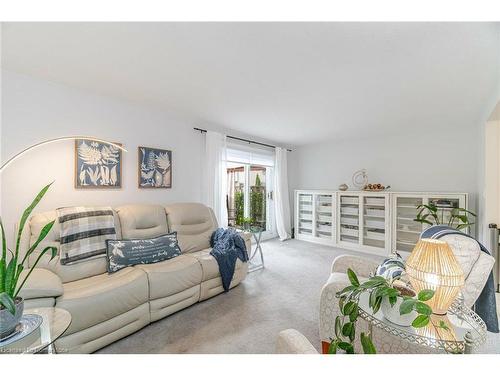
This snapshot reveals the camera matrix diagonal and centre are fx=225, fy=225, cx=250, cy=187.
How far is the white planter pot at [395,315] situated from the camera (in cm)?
107

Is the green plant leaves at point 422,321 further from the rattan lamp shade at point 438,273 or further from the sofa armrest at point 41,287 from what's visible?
the sofa armrest at point 41,287

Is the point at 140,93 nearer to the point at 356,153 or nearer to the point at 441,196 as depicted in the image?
the point at 356,153

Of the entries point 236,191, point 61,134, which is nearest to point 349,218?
point 236,191

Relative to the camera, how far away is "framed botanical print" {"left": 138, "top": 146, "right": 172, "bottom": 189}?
117 inches

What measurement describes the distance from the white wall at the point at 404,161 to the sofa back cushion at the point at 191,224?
328cm

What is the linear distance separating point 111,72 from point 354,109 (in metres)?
2.83

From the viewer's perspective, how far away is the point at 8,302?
1048mm

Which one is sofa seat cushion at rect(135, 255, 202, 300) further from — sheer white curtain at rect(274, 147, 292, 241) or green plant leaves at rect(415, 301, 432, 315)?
sheer white curtain at rect(274, 147, 292, 241)

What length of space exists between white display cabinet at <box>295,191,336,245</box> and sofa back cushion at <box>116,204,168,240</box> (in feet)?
11.3

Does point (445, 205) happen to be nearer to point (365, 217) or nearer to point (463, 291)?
point (365, 217)

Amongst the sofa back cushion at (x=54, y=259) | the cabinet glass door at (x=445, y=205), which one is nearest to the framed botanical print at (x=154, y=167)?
the sofa back cushion at (x=54, y=259)

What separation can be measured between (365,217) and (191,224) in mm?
3397

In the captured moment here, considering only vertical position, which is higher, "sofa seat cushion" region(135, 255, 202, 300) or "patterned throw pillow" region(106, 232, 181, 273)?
"patterned throw pillow" region(106, 232, 181, 273)

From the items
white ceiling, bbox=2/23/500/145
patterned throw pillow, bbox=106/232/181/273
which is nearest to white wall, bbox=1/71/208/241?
white ceiling, bbox=2/23/500/145
